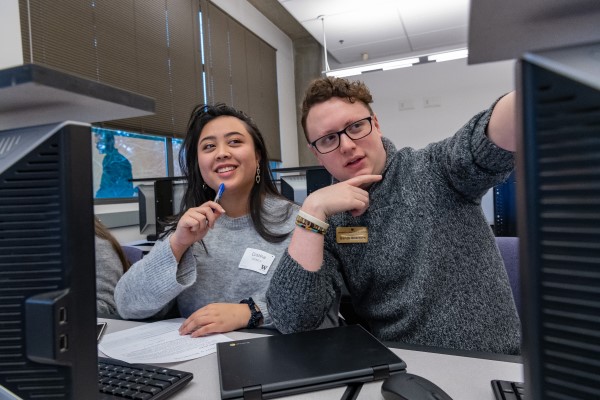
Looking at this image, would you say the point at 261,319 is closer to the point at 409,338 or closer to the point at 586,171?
the point at 409,338

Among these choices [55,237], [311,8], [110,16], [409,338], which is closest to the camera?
[55,237]

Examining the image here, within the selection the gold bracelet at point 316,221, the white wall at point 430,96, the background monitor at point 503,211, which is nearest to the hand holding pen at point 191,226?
the gold bracelet at point 316,221

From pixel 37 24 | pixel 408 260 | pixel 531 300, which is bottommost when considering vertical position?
pixel 408 260

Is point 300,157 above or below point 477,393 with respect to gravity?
above

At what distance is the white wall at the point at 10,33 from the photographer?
222 cm

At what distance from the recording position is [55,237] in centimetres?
37

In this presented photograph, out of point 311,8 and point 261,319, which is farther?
point 311,8

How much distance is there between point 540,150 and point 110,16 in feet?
11.2

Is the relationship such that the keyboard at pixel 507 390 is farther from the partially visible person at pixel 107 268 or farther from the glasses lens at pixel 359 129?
the partially visible person at pixel 107 268

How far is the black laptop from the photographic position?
0.61 metres

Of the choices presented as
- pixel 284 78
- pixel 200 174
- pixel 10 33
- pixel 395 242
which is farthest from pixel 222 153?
pixel 284 78

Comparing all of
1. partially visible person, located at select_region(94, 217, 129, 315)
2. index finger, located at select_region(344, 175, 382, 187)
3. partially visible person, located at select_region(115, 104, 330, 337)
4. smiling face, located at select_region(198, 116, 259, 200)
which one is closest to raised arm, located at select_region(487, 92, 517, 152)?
index finger, located at select_region(344, 175, 382, 187)

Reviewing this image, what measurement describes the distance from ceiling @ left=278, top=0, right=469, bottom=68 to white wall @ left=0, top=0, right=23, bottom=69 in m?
2.42

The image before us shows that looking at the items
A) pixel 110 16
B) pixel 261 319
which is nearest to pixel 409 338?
pixel 261 319
